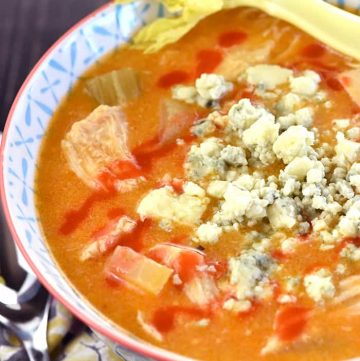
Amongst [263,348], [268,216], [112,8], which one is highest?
[112,8]

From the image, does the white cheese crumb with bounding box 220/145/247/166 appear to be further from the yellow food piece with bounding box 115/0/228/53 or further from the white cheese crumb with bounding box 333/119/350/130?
the yellow food piece with bounding box 115/0/228/53

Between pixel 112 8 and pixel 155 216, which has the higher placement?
pixel 112 8

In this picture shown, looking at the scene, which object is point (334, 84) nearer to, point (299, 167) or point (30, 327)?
point (299, 167)

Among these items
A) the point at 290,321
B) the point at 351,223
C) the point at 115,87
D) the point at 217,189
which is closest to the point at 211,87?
the point at 115,87

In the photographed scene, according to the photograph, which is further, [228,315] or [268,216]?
[268,216]

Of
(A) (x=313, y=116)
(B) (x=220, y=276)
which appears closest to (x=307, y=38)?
(A) (x=313, y=116)

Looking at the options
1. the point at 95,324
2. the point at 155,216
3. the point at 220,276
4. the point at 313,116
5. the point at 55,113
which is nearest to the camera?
the point at 95,324

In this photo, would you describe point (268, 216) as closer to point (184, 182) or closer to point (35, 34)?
point (184, 182)
